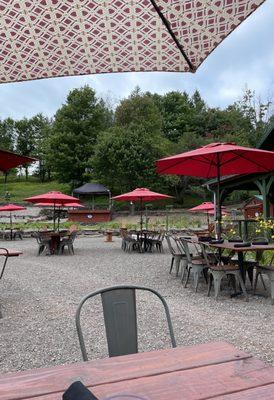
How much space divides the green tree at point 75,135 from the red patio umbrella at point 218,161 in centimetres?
3075

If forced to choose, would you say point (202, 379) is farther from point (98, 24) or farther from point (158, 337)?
point (158, 337)

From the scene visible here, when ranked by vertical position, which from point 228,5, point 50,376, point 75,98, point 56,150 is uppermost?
point 75,98

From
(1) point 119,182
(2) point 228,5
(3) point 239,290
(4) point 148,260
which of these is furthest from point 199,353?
(1) point 119,182

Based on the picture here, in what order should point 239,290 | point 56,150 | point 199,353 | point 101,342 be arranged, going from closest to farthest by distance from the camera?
point 199,353, point 101,342, point 239,290, point 56,150

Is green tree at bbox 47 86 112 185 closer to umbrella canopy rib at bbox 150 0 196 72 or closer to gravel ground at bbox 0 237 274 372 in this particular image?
gravel ground at bbox 0 237 274 372

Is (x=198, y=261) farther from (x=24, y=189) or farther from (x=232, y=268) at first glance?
(x=24, y=189)

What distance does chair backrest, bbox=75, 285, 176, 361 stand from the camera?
221 cm

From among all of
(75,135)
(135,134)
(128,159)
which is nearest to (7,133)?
(75,135)

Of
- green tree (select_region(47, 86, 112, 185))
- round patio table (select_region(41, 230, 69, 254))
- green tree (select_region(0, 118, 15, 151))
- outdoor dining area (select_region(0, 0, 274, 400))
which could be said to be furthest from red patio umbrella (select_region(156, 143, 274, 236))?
green tree (select_region(0, 118, 15, 151))

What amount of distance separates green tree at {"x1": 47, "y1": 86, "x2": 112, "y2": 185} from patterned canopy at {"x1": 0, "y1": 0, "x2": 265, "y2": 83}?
3688cm

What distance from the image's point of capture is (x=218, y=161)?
24.1 feet

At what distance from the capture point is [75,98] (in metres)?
41.3

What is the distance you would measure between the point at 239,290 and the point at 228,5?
5604 millimetres

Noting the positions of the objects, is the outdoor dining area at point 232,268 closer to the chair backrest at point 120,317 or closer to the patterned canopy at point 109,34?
the chair backrest at point 120,317
